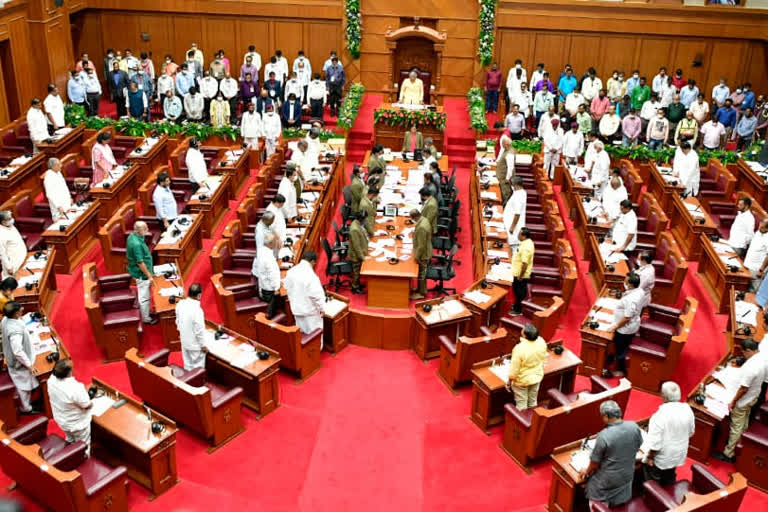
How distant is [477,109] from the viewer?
60.0 feet

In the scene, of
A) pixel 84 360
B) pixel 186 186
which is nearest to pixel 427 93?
pixel 186 186

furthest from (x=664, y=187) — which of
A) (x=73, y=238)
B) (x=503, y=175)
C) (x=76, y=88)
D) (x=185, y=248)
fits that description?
(x=76, y=88)

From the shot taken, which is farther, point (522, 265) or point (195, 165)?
point (195, 165)

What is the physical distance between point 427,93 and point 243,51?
526cm

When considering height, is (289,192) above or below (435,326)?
above

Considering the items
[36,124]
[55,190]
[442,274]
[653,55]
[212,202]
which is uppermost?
[653,55]

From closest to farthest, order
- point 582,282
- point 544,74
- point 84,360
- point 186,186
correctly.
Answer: point 84,360 < point 582,282 < point 186,186 < point 544,74

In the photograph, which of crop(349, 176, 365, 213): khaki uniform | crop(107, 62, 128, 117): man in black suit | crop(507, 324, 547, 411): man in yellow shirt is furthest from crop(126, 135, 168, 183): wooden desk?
crop(507, 324, 547, 411): man in yellow shirt

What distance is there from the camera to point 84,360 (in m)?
9.77

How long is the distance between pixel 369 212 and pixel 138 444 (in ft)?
18.8

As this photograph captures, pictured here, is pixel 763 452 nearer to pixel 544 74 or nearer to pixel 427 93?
pixel 544 74

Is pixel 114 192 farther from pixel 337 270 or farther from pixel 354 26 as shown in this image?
pixel 354 26

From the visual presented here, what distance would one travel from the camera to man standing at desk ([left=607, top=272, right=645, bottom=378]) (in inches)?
356

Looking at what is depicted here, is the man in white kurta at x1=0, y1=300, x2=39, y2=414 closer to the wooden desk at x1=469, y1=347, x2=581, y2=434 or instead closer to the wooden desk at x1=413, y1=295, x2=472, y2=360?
the wooden desk at x1=413, y1=295, x2=472, y2=360
